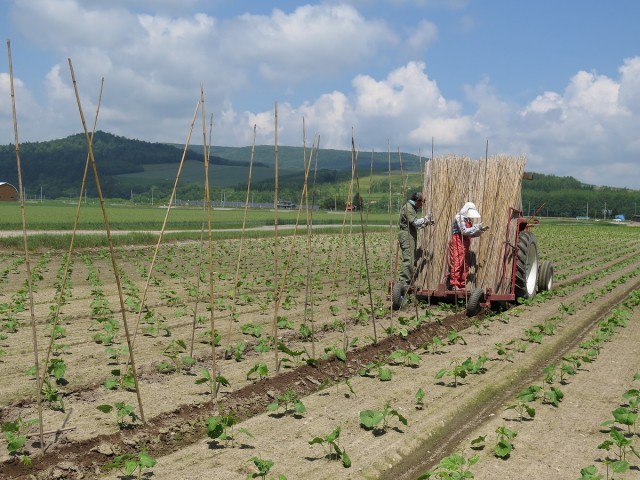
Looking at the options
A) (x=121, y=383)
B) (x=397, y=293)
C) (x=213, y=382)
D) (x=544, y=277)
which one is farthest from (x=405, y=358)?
(x=544, y=277)

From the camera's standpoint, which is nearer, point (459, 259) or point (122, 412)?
point (122, 412)

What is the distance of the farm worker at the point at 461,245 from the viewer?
1116 cm

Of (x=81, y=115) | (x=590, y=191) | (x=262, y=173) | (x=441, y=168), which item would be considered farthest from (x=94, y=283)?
(x=262, y=173)

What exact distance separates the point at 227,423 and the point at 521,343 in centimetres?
480

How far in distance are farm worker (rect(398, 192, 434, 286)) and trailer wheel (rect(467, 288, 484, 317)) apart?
3.41 feet

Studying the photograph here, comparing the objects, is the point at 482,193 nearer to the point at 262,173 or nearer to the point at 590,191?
the point at 590,191

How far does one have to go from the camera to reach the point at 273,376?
7.18 meters

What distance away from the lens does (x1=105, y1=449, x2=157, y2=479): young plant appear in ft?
14.7

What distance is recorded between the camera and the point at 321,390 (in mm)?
6871

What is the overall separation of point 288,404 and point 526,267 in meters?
6.87

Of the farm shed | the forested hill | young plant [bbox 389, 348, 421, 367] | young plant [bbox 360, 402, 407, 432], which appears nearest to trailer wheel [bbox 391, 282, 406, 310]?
young plant [bbox 389, 348, 421, 367]

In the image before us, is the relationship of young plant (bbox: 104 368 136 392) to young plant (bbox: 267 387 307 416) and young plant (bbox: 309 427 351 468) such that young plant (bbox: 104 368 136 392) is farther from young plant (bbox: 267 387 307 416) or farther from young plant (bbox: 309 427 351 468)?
young plant (bbox: 309 427 351 468)

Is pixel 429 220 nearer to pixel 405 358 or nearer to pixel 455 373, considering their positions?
pixel 405 358

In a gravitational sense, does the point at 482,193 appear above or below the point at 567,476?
above
